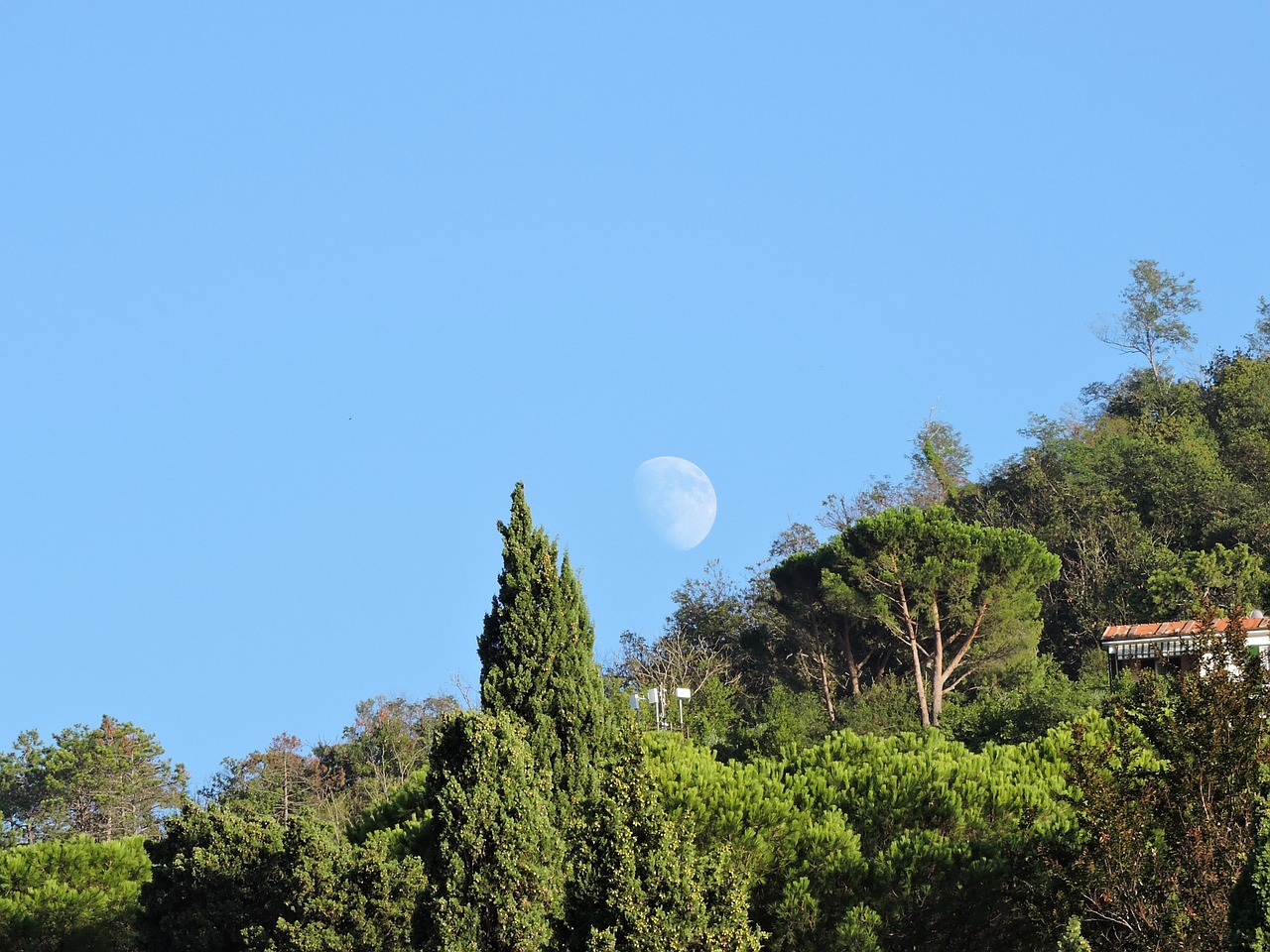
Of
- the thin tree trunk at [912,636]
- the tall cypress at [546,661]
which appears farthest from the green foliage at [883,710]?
the tall cypress at [546,661]

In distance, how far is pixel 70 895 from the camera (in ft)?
60.6

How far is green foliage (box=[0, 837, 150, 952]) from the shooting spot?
710 inches

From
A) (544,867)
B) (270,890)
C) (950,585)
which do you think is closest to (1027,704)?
(950,585)

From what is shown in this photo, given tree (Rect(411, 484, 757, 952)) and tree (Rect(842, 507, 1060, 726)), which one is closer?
tree (Rect(411, 484, 757, 952))

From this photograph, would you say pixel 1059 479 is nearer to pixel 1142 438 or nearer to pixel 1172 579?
pixel 1142 438

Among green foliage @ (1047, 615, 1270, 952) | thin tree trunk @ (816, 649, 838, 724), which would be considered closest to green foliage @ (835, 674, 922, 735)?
thin tree trunk @ (816, 649, 838, 724)

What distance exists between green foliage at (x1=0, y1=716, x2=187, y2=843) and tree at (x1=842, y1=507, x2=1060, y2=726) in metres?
21.1

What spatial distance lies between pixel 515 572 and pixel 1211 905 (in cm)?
675

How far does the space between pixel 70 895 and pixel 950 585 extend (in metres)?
22.2

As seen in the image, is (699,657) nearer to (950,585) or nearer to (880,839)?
(950,585)

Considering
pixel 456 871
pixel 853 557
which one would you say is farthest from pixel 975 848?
pixel 853 557

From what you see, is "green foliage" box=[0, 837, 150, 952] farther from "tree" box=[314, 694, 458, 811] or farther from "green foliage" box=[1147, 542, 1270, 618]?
"green foliage" box=[1147, 542, 1270, 618]

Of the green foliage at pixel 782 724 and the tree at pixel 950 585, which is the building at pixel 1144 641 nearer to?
the tree at pixel 950 585

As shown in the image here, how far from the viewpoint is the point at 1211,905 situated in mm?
10602
